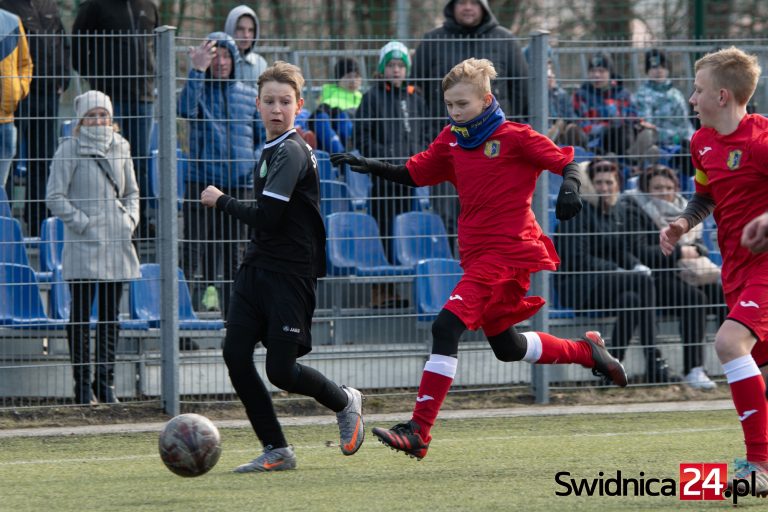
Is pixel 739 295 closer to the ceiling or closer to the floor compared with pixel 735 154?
closer to the floor

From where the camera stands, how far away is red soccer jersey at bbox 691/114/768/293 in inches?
235

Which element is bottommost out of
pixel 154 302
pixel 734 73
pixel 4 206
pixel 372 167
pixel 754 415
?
pixel 754 415

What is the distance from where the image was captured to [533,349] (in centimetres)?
722

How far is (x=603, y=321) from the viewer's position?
9.88 meters

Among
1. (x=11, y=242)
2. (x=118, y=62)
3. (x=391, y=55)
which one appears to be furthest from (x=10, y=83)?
(x=391, y=55)

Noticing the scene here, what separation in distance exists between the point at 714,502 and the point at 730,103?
1802 millimetres

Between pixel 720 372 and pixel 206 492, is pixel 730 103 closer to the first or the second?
pixel 206 492

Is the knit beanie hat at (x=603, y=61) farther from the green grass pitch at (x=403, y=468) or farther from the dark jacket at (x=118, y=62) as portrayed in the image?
the dark jacket at (x=118, y=62)

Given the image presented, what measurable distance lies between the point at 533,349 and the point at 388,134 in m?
2.82

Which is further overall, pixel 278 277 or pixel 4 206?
pixel 4 206

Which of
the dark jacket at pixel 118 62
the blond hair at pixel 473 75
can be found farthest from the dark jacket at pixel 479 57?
the blond hair at pixel 473 75

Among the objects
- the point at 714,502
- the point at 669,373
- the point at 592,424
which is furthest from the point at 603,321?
the point at 714,502

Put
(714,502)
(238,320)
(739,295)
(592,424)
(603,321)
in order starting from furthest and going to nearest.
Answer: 1. (603,321)
2. (592,424)
3. (238,320)
4. (739,295)
5. (714,502)

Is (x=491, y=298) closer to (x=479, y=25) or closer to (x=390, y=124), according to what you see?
(x=390, y=124)
